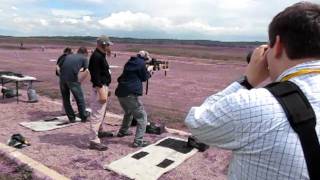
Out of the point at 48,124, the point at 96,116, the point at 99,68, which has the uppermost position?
the point at 99,68

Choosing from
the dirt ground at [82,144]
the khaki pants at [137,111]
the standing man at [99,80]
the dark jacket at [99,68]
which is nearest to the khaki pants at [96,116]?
the standing man at [99,80]

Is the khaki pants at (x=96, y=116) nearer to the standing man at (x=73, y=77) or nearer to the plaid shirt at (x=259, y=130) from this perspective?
the standing man at (x=73, y=77)

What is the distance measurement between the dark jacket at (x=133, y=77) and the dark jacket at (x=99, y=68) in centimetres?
30

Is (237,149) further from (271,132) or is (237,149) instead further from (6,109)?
(6,109)

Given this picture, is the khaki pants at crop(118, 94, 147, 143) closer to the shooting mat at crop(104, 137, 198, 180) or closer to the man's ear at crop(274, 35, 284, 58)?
the shooting mat at crop(104, 137, 198, 180)

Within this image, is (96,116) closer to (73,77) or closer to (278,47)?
(73,77)

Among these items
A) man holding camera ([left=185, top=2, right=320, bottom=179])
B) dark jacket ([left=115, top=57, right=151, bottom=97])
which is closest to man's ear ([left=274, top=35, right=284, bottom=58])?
man holding camera ([left=185, top=2, right=320, bottom=179])

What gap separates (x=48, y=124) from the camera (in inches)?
347

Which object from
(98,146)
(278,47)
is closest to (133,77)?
(98,146)

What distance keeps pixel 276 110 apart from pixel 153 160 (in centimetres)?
506

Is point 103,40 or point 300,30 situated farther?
point 103,40

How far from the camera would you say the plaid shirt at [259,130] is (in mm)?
1410

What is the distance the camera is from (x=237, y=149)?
156 centimetres

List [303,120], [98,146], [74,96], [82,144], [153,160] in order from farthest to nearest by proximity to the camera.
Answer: [74,96], [82,144], [98,146], [153,160], [303,120]
